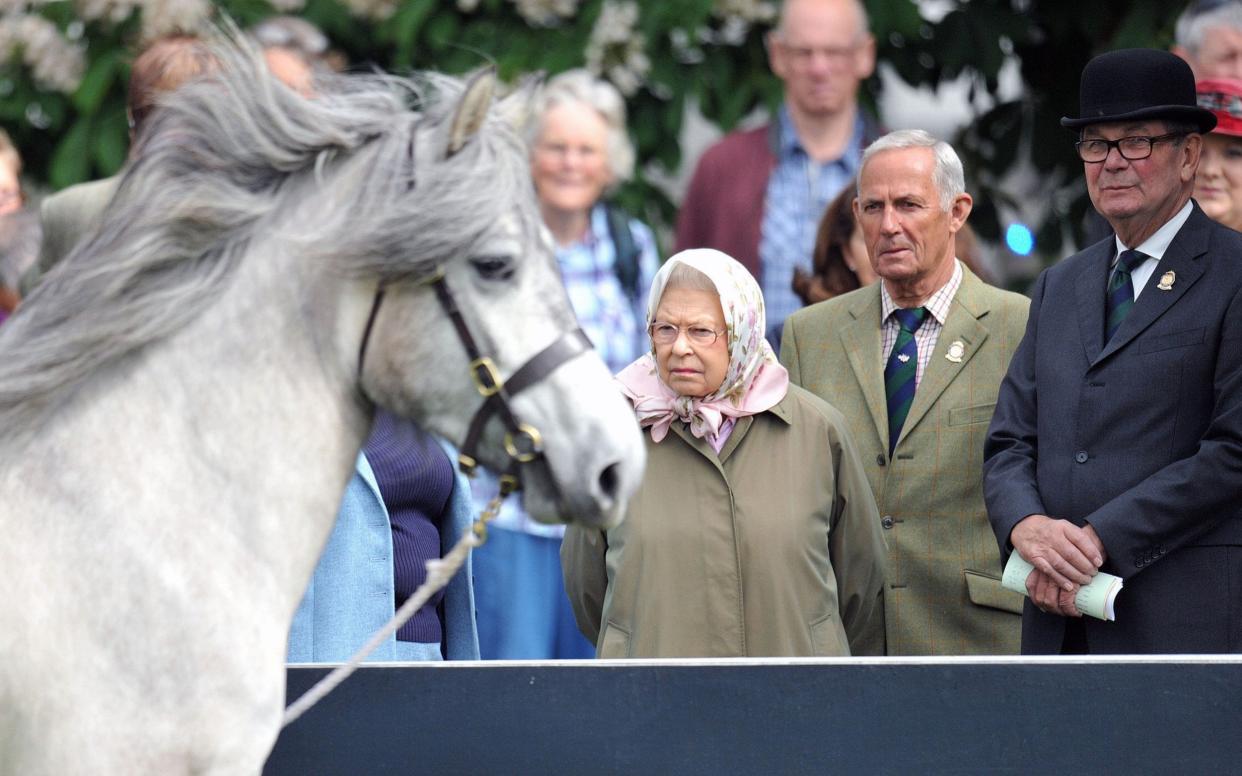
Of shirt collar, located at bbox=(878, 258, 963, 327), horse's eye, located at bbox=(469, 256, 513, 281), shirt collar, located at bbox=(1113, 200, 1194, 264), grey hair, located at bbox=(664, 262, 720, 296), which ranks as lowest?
shirt collar, located at bbox=(878, 258, 963, 327)

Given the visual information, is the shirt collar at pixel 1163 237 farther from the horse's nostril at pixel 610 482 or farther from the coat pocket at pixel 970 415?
the horse's nostril at pixel 610 482

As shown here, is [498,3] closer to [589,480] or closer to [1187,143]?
[1187,143]

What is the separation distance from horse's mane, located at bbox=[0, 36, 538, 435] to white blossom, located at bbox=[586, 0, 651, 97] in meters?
3.46

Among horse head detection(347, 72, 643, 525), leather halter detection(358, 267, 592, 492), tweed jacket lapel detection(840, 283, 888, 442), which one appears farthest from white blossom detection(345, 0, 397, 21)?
leather halter detection(358, 267, 592, 492)

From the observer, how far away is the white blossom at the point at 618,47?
19.9ft

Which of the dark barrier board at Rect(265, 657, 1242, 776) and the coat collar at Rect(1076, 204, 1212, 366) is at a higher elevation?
the coat collar at Rect(1076, 204, 1212, 366)

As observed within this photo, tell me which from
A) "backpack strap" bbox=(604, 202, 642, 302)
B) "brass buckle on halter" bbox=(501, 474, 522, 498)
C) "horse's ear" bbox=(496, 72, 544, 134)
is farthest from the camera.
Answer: "backpack strap" bbox=(604, 202, 642, 302)

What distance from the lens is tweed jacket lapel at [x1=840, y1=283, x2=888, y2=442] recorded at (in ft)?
14.0

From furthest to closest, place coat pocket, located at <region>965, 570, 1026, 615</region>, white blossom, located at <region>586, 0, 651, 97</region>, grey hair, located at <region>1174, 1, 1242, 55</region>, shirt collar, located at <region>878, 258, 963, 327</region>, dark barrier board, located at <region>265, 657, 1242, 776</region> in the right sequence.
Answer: white blossom, located at <region>586, 0, 651, 97</region> < grey hair, located at <region>1174, 1, 1242, 55</region> < shirt collar, located at <region>878, 258, 963, 327</region> < coat pocket, located at <region>965, 570, 1026, 615</region> < dark barrier board, located at <region>265, 657, 1242, 776</region>

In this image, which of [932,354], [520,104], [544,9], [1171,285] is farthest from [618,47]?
[520,104]

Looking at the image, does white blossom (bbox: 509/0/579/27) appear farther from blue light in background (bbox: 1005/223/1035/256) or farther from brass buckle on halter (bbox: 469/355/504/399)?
brass buckle on halter (bbox: 469/355/504/399)

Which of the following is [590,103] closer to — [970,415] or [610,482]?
[970,415]

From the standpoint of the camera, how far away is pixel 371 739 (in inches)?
124

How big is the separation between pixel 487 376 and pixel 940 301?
2023 millimetres
